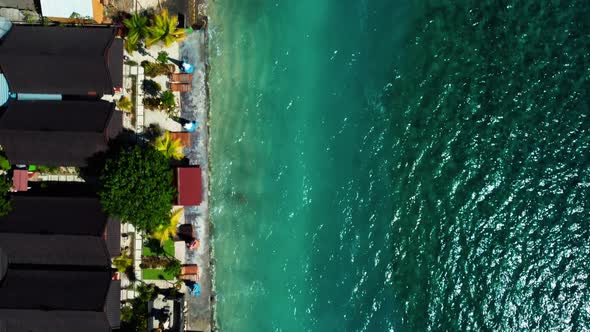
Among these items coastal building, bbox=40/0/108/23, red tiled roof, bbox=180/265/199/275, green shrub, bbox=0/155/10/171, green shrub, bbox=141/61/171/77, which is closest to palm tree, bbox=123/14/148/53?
green shrub, bbox=141/61/171/77

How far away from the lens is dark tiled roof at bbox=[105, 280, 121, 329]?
71.6 ft

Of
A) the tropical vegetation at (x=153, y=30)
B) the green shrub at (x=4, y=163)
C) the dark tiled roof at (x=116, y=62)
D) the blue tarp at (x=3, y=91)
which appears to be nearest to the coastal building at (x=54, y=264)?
the green shrub at (x=4, y=163)

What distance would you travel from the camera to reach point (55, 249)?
21500 millimetres

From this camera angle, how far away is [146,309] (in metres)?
23.5

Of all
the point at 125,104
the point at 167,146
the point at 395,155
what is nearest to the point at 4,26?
the point at 125,104

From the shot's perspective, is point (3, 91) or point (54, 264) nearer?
point (54, 264)

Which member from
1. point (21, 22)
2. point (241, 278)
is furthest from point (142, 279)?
point (21, 22)

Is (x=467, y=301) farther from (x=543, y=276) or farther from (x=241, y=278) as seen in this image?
(x=241, y=278)

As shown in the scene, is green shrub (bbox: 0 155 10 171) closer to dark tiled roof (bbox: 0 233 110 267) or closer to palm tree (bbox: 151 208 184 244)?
Result: dark tiled roof (bbox: 0 233 110 267)

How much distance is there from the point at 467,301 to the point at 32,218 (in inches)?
888

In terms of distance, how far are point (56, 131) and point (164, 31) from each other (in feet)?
23.0

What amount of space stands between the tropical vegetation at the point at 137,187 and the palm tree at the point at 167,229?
1.10 m

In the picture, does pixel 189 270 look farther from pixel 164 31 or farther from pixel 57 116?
pixel 164 31

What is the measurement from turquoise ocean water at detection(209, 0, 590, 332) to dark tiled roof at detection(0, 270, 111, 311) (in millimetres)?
6151
